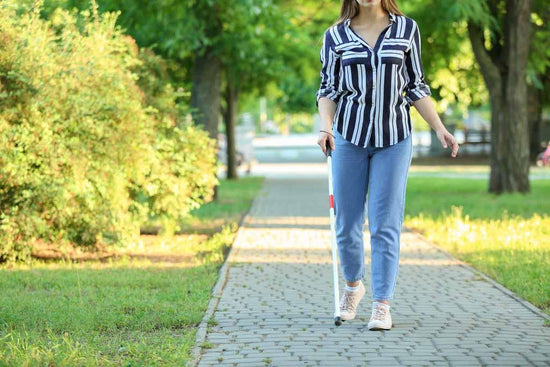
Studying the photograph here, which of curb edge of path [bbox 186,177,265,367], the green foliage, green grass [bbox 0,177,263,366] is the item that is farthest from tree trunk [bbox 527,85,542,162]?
→ green grass [bbox 0,177,263,366]

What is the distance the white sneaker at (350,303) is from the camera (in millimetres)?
6836

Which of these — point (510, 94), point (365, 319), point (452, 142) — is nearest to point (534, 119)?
point (510, 94)

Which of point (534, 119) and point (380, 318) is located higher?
point (380, 318)

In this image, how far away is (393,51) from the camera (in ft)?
20.8

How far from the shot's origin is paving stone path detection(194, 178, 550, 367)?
577 centimetres

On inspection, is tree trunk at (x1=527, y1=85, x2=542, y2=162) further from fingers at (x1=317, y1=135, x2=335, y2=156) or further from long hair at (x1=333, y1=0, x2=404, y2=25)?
fingers at (x1=317, y1=135, x2=335, y2=156)

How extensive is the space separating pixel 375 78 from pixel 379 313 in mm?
1449

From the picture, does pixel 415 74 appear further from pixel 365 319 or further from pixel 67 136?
pixel 67 136

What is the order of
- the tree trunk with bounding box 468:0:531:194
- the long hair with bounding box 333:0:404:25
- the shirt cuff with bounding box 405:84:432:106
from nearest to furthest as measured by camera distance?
1. the long hair with bounding box 333:0:404:25
2. the shirt cuff with bounding box 405:84:432:106
3. the tree trunk with bounding box 468:0:531:194

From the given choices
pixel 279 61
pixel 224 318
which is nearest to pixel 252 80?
pixel 279 61

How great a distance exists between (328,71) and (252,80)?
17.9 meters

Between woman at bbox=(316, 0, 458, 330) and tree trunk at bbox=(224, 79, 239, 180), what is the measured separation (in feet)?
68.4

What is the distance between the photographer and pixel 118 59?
11344 mm

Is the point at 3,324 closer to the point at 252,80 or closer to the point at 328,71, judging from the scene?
the point at 328,71
